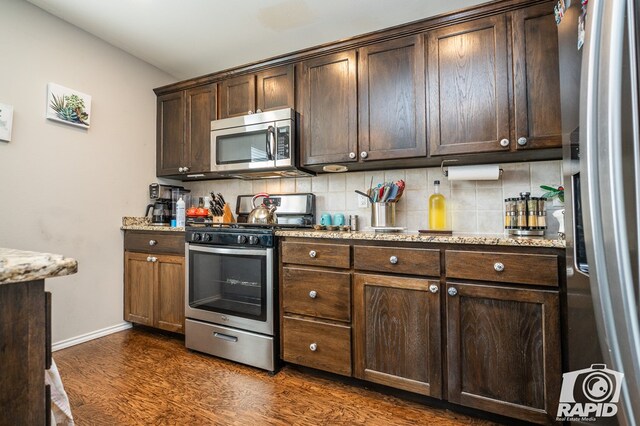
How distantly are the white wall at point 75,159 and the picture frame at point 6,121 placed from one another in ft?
0.12

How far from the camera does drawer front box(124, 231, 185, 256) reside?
2.39m

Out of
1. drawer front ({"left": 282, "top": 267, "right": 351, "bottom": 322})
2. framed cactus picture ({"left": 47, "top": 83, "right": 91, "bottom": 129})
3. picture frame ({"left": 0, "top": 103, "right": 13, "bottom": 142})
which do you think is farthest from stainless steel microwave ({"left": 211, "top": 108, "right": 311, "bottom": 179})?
picture frame ({"left": 0, "top": 103, "right": 13, "bottom": 142})

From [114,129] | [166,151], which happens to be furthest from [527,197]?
[114,129]

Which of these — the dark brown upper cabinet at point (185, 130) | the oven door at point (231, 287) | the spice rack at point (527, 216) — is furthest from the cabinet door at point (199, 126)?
the spice rack at point (527, 216)

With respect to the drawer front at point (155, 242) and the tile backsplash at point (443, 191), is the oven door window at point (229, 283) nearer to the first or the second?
the drawer front at point (155, 242)

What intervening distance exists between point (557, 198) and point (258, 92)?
2.21m

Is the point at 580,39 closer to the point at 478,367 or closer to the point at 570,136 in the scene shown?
the point at 570,136

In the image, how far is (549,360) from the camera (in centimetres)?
132

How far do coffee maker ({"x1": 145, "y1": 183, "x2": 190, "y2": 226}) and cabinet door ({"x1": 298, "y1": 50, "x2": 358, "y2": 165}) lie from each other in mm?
1550

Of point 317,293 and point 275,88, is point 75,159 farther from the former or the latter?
point 317,293

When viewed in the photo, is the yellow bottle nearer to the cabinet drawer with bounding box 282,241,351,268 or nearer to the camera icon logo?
the cabinet drawer with bounding box 282,241,351,268

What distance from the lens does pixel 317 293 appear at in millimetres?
1827

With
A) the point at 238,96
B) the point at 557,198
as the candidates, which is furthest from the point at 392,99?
the point at 238,96

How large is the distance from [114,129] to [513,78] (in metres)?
3.01
